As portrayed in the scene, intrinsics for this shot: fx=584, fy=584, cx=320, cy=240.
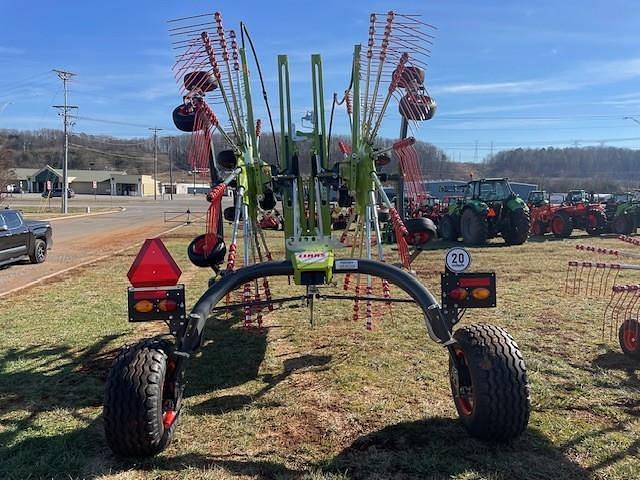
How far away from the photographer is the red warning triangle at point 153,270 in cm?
385

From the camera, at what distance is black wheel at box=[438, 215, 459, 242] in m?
19.9

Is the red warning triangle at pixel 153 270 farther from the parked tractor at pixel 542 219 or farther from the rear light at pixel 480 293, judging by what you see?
the parked tractor at pixel 542 219

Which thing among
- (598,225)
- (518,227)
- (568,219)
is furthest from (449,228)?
(598,225)

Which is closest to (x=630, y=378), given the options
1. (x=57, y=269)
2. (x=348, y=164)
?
(x=348, y=164)

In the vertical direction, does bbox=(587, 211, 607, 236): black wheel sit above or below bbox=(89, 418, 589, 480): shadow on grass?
above

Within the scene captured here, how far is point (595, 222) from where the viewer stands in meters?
21.7

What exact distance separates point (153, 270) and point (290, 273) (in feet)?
3.40

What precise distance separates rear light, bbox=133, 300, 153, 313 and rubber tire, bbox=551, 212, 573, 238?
19.2 meters

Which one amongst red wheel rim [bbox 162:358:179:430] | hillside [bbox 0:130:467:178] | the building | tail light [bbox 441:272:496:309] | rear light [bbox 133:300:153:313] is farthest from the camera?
hillside [bbox 0:130:467:178]

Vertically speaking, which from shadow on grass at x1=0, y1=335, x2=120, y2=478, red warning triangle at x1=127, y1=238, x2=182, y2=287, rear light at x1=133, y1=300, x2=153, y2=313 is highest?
red warning triangle at x1=127, y1=238, x2=182, y2=287

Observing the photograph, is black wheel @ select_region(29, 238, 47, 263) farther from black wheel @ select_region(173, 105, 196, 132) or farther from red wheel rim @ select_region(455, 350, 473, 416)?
red wheel rim @ select_region(455, 350, 473, 416)

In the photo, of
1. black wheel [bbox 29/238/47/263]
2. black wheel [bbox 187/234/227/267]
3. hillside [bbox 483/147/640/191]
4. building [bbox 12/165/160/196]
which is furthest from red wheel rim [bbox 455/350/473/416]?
building [bbox 12/165/160/196]

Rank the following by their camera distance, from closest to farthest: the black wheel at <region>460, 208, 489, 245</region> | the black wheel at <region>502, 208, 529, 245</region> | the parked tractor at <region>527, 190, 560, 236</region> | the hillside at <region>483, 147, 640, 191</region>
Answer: the black wheel at <region>502, 208, 529, 245</region> → the black wheel at <region>460, 208, 489, 245</region> → the parked tractor at <region>527, 190, 560, 236</region> → the hillside at <region>483, 147, 640, 191</region>

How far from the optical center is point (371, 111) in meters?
5.87
